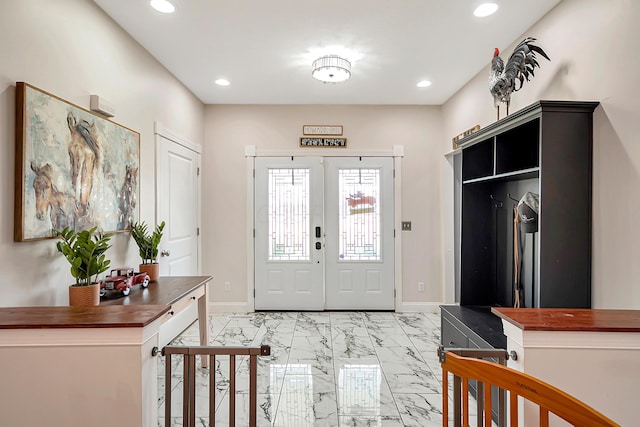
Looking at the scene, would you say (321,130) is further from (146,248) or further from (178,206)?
(146,248)

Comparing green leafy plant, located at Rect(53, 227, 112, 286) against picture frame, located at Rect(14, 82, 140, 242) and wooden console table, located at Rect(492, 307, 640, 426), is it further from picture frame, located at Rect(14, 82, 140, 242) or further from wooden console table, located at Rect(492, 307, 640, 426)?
wooden console table, located at Rect(492, 307, 640, 426)

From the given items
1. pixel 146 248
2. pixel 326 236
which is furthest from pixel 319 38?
pixel 326 236

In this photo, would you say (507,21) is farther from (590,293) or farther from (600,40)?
(590,293)

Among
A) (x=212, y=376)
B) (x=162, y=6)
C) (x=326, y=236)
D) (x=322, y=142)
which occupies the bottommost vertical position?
(x=212, y=376)

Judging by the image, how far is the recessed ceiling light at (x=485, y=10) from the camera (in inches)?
93.6

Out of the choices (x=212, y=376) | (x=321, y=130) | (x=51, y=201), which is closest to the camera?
(x=212, y=376)

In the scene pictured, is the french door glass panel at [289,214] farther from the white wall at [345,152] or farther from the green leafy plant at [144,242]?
the green leafy plant at [144,242]

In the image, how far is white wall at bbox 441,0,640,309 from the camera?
6.06 ft

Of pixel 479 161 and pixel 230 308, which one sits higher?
pixel 479 161

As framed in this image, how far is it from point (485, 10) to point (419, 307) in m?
3.39

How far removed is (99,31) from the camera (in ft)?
7.90

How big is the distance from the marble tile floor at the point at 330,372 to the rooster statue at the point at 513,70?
7.25 feet

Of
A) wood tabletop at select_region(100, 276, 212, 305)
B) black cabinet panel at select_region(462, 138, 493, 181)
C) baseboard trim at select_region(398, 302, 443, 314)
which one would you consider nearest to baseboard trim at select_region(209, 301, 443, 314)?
baseboard trim at select_region(398, 302, 443, 314)

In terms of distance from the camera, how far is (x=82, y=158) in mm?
2203
